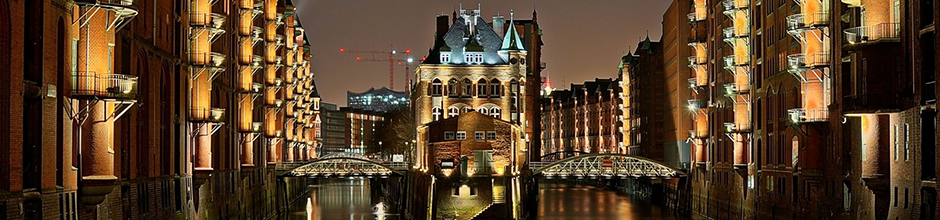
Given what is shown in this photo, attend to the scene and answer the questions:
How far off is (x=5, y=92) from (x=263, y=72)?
164 ft

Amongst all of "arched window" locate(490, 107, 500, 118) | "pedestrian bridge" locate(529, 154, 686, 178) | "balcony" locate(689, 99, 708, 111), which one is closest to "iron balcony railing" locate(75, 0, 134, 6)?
"balcony" locate(689, 99, 708, 111)

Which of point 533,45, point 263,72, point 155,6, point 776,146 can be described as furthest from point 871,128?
point 533,45

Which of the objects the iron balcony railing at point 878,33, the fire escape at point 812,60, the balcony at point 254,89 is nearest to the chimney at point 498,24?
the balcony at point 254,89

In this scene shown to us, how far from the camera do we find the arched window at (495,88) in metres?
94.1

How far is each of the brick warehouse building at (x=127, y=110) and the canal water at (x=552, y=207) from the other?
1522 centimetres

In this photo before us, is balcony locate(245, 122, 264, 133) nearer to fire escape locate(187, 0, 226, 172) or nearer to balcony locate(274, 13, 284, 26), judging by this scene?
fire escape locate(187, 0, 226, 172)

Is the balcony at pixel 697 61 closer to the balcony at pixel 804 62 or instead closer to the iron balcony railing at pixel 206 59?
the balcony at pixel 804 62

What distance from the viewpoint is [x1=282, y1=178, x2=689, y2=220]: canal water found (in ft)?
262

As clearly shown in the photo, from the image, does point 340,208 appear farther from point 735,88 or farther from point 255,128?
point 735,88

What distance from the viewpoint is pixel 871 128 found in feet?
119

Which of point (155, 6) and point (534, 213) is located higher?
point (155, 6)

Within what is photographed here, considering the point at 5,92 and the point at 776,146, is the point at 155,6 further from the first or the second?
the point at 776,146

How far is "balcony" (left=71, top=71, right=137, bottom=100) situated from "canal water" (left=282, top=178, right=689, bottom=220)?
46842mm

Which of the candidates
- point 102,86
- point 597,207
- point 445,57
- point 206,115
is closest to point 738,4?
point 206,115
